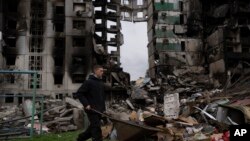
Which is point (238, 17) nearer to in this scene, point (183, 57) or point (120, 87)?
point (183, 57)

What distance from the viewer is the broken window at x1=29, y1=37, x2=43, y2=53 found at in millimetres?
53656

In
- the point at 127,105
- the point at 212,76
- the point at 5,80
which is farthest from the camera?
the point at 212,76

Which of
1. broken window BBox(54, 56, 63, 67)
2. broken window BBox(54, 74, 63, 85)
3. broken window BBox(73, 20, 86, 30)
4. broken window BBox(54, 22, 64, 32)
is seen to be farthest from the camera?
broken window BBox(54, 22, 64, 32)

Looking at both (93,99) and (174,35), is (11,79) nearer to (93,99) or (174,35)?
(174,35)

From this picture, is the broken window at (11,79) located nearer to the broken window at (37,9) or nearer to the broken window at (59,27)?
the broken window at (59,27)

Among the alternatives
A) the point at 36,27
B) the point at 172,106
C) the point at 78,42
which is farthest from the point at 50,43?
the point at 172,106

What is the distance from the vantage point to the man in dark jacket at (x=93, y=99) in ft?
28.7

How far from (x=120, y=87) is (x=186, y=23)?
2193cm

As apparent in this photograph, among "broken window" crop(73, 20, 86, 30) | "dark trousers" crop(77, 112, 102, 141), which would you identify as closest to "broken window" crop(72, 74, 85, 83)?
"broken window" crop(73, 20, 86, 30)

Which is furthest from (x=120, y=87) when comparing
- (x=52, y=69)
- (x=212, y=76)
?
(x=212, y=76)

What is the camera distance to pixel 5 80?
5016 cm

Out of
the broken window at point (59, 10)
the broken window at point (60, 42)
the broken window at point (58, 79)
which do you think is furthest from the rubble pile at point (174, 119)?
the broken window at point (59, 10)

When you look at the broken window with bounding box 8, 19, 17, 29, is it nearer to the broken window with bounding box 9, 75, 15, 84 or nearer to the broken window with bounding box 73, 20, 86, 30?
the broken window with bounding box 9, 75, 15, 84

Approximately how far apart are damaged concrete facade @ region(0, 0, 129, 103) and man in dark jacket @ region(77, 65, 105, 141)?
4307cm
